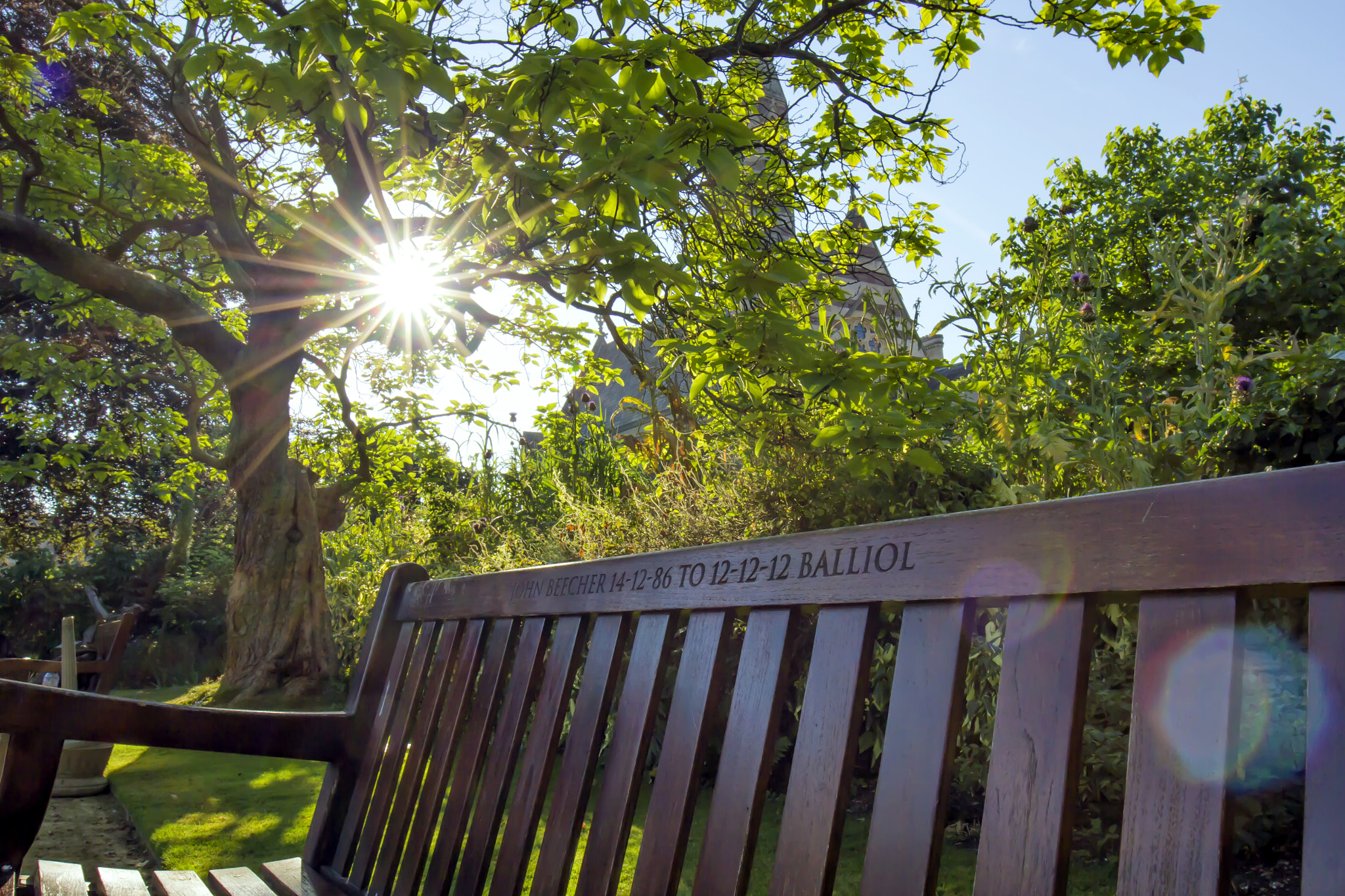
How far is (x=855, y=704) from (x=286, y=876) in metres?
1.85

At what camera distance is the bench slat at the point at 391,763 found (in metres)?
2.05

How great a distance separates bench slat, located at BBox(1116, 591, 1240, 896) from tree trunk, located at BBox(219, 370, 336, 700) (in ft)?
28.7

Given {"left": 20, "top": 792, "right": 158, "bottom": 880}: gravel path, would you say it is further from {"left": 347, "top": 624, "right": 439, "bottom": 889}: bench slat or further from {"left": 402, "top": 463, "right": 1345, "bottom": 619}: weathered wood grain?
{"left": 402, "top": 463, "right": 1345, "bottom": 619}: weathered wood grain

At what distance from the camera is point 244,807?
4.80m

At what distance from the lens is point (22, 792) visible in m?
1.82

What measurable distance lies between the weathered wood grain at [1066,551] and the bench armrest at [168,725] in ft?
4.27

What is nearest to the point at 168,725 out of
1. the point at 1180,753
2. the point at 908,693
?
the point at 908,693

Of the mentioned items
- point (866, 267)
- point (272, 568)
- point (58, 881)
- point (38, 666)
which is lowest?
point (58, 881)

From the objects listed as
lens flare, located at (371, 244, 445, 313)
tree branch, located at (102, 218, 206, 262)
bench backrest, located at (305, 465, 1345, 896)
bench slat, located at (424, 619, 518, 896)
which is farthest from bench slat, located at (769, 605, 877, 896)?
tree branch, located at (102, 218, 206, 262)

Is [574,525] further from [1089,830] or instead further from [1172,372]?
[1172,372]

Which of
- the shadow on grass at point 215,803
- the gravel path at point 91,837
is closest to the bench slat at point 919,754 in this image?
the shadow on grass at point 215,803

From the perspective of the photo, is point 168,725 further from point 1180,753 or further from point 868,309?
point 868,309

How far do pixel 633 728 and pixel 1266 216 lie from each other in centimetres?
1197

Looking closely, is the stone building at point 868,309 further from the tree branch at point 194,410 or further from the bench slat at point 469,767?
the tree branch at point 194,410
